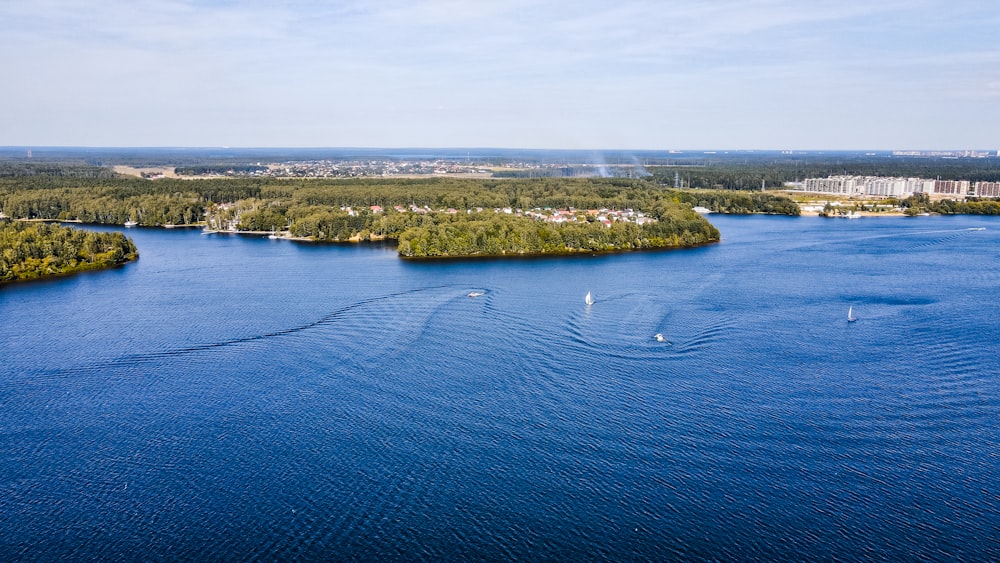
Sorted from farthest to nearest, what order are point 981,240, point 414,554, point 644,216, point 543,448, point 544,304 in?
point 644,216 → point 981,240 → point 544,304 → point 543,448 → point 414,554

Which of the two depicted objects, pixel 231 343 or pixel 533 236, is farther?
pixel 533 236

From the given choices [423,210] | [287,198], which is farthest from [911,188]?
[287,198]

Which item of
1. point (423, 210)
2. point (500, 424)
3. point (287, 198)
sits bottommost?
point (500, 424)

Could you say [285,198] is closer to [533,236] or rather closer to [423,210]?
[423,210]

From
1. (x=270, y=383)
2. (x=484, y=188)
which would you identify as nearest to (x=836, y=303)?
(x=270, y=383)

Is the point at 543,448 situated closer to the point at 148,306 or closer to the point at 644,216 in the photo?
the point at 148,306

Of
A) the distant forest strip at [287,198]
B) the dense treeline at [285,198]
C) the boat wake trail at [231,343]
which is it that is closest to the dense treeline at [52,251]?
the dense treeline at [285,198]
